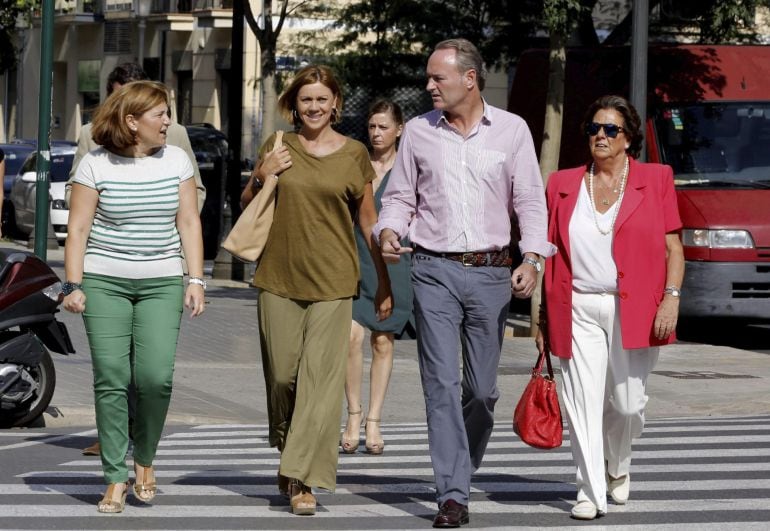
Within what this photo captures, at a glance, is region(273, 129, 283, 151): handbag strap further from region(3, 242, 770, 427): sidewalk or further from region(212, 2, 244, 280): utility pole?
region(212, 2, 244, 280): utility pole

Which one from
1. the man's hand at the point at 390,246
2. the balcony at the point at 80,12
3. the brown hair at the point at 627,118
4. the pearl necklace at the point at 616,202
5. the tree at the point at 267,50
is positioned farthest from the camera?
the balcony at the point at 80,12

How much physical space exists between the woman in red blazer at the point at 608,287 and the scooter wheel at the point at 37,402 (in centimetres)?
407

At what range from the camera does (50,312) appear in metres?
10.5

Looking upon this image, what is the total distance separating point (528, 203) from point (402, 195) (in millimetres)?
518

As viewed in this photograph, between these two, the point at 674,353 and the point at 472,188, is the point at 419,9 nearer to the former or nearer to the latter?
the point at 674,353

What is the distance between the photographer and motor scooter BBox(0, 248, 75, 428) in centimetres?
1028

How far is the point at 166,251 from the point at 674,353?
8.86 meters

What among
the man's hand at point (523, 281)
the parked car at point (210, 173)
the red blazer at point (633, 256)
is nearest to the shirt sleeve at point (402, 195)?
the man's hand at point (523, 281)

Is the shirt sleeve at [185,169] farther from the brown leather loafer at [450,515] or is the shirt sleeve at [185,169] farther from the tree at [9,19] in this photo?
the tree at [9,19]

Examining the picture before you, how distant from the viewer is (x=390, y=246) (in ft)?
23.7

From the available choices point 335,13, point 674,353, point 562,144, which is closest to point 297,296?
point 674,353

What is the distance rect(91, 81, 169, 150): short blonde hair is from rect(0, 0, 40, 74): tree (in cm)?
2352

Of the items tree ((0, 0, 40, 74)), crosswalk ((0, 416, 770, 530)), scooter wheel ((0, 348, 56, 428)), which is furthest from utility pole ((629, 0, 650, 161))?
tree ((0, 0, 40, 74))

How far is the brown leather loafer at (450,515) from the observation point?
7066mm
